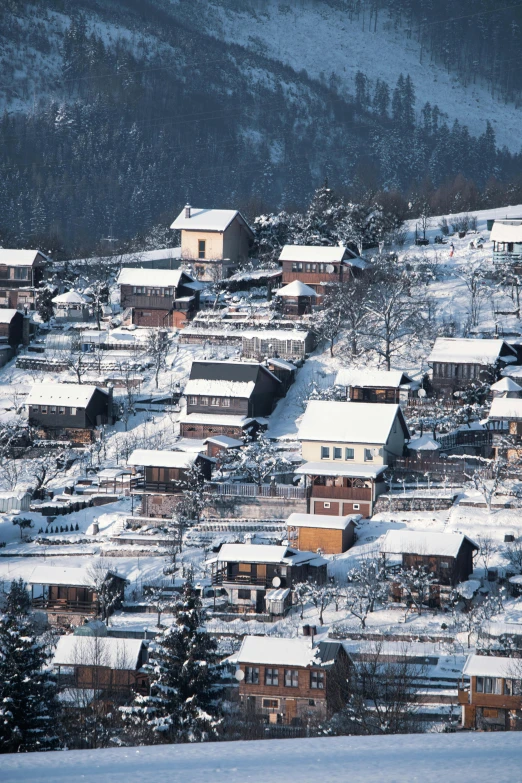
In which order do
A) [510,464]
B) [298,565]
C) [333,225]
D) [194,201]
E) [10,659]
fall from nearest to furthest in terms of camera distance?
[10,659] → [298,565] → [510,464] → [333,225] → [194,201]

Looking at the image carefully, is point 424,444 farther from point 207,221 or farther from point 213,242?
point 207,221

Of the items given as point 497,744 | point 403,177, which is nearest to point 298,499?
point 497,744

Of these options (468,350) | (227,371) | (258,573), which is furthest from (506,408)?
(258,573)

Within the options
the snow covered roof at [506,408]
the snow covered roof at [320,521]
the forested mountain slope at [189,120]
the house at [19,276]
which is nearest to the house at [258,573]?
the snow covered roof at [320,521]

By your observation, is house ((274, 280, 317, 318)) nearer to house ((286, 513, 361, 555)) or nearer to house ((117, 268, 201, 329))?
house ((117, 268, 201, 329))

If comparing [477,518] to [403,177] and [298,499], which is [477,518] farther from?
[403,177]

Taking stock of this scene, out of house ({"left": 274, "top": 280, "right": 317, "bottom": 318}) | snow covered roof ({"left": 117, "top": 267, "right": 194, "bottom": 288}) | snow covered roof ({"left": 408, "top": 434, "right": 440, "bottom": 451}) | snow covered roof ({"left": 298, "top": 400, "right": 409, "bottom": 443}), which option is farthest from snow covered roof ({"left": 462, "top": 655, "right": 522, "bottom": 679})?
snow covered roof ({"left": 117, "top": 267, "right": 194, "bottom": 288})
